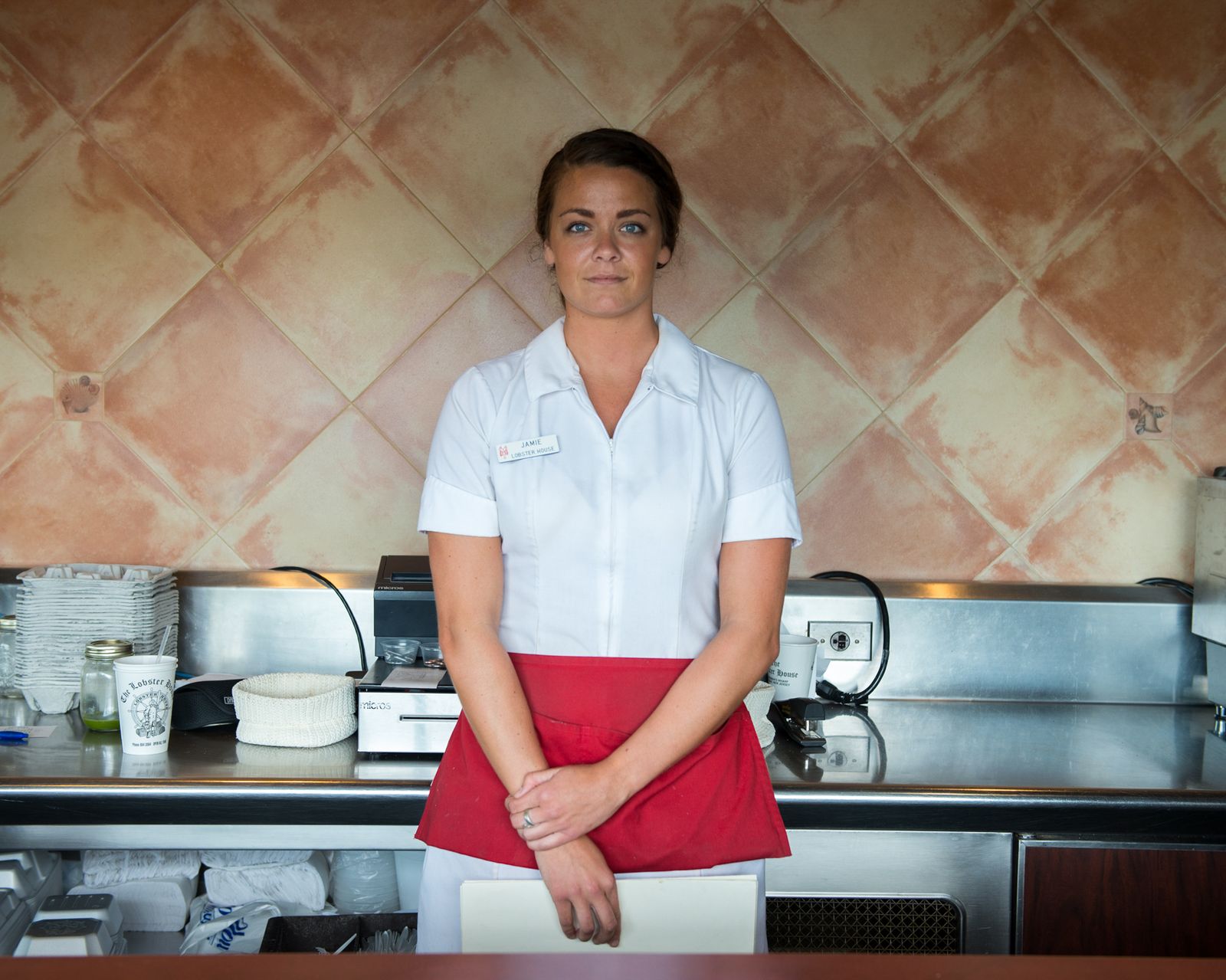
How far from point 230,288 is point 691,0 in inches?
37.4

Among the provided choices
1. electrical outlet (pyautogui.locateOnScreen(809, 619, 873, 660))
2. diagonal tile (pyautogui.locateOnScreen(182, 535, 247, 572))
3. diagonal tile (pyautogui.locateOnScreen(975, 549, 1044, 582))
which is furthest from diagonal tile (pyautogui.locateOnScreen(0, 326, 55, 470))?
diagonal tile (pyautogui.locateOnScreen(975, 549, 1044, 582))

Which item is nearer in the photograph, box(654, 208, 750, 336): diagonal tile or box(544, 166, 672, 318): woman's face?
box(544, 166, 672, 318): woman's face

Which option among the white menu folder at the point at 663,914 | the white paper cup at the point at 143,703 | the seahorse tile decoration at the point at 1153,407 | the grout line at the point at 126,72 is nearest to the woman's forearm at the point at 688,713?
the white menu folder at the point at 663,914

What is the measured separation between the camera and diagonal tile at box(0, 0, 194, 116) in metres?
→ 1.92

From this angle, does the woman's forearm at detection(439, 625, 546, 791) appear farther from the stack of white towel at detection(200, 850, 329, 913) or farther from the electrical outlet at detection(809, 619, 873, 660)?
the electrical outlet at detection(809, 619, 873, 660)

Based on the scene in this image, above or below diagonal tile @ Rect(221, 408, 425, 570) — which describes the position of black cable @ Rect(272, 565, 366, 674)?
below

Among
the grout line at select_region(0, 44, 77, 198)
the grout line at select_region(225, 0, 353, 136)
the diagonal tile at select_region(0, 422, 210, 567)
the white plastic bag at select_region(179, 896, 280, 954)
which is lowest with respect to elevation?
the white plastic bag at select_region(179, 896, 280, 954)

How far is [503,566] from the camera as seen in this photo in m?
1.25

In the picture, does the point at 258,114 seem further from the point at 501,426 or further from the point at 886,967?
the point at 886,967

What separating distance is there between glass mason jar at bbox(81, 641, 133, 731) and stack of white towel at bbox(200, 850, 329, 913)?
0.81ft

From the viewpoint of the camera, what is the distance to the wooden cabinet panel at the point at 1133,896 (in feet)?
4.78

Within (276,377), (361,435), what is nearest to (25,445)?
(276,377)

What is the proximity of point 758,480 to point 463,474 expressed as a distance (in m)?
0.32

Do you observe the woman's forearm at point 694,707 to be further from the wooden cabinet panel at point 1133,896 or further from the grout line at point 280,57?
the grout line at point 280,57
